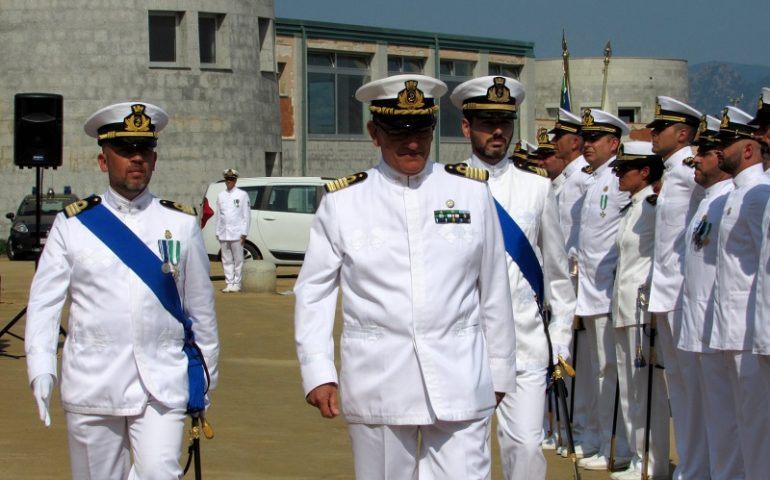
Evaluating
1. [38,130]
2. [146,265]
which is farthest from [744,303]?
[38,130]

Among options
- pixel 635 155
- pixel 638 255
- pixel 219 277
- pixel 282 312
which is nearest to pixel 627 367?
pixel 638 255

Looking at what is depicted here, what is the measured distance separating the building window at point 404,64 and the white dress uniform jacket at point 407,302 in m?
46.3

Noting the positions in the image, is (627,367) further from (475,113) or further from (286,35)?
(286,35)

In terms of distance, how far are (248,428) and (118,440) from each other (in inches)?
211

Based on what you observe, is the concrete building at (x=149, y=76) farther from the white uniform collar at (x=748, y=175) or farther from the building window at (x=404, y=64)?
the white uniform collar at (x=748, y=175)

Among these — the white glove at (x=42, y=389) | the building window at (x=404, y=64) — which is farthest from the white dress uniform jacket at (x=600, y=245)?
the building window at (x=404, y=64)

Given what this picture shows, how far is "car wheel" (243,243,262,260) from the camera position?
27.6 meters

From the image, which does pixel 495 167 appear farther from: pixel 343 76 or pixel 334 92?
pixel 343 76

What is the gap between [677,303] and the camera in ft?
28.5

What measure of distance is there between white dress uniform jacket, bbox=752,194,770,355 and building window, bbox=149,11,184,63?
34005 mm

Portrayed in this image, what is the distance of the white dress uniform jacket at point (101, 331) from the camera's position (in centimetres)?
625

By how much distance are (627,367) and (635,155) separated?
4.51 ft

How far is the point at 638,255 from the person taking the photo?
30.6 feet

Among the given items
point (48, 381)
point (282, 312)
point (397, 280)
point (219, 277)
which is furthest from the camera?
point (219, 277)
